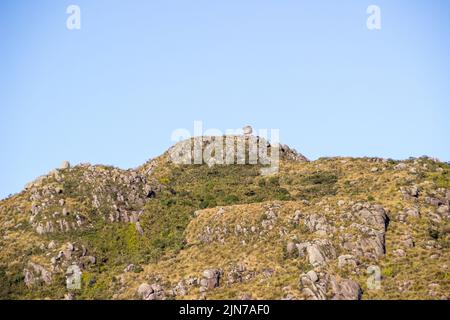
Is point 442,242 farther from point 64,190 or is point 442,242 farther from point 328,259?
point 64,190

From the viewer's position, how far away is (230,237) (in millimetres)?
162250

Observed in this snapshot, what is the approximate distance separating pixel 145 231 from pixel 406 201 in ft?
188

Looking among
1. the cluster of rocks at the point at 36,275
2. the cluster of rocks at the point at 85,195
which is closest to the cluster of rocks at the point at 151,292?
the cluster of rocks at the point at 36,275

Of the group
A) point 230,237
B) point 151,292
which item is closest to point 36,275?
point 151,292

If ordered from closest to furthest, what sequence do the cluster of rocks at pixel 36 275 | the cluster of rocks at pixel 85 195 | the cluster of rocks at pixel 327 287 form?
the cluster of rocks at pixel 327 287 → the cluster of rocks at pixel 36 275 → the cluster of rocks at pixel 85 195

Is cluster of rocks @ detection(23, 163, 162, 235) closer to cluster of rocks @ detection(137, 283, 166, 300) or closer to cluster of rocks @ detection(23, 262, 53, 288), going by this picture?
cluster of rocks @ detection(23, 262, 53, 288)

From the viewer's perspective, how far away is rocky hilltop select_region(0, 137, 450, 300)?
144625 millimetres

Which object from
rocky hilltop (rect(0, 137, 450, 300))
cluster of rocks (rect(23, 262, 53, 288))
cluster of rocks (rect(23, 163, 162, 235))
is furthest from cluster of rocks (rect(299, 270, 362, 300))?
cluster of rocks (rect(23, 262, 53, 288))

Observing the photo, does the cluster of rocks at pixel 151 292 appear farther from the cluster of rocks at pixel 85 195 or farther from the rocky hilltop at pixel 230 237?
Answer: the cluster of rocks at pixel 85 195

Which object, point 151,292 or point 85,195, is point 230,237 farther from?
point 85,195

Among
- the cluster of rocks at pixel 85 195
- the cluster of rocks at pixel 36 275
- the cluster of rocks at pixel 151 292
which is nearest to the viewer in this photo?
the cluster of rocks at pixel 151 292

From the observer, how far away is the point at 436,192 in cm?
16838

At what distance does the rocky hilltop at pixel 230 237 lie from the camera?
144625 mm
